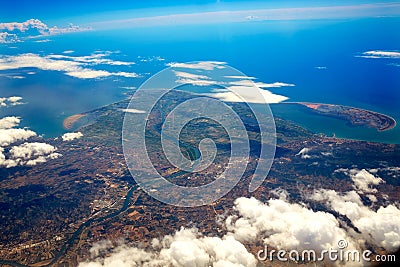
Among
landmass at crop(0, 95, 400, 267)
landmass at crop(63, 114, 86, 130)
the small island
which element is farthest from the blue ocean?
landmass at crop(0, 95, 400, 267)

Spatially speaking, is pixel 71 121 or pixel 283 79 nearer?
pixel 71 121

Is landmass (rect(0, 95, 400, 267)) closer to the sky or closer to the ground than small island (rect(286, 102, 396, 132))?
closer to the ground

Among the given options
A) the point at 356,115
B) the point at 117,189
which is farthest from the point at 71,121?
the point at 356,115

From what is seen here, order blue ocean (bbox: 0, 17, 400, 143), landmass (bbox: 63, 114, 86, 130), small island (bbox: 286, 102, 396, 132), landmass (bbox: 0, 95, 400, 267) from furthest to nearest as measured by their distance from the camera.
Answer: blue ocean (bbox: 0, 17, 400, 143) < landmass (bbox: 63, 114, 86, 130) < small island (bbox: 286, 102, 396, 132) < landmass (bbox: 0, 95, 400, 267)

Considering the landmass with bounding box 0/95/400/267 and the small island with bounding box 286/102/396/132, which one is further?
the small island with bounding box 286/102/396/132

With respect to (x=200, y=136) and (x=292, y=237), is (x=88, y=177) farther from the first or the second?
(x=292, y=237)

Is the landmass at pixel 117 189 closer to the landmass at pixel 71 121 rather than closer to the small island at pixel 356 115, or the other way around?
the landmass at pixel 71 121

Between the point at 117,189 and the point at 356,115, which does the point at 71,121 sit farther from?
the point at 356,115

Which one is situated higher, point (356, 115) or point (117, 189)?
point (356, 115)

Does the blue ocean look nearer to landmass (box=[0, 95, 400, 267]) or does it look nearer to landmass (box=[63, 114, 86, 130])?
landmass (box=[63, 114, 86, 130])
